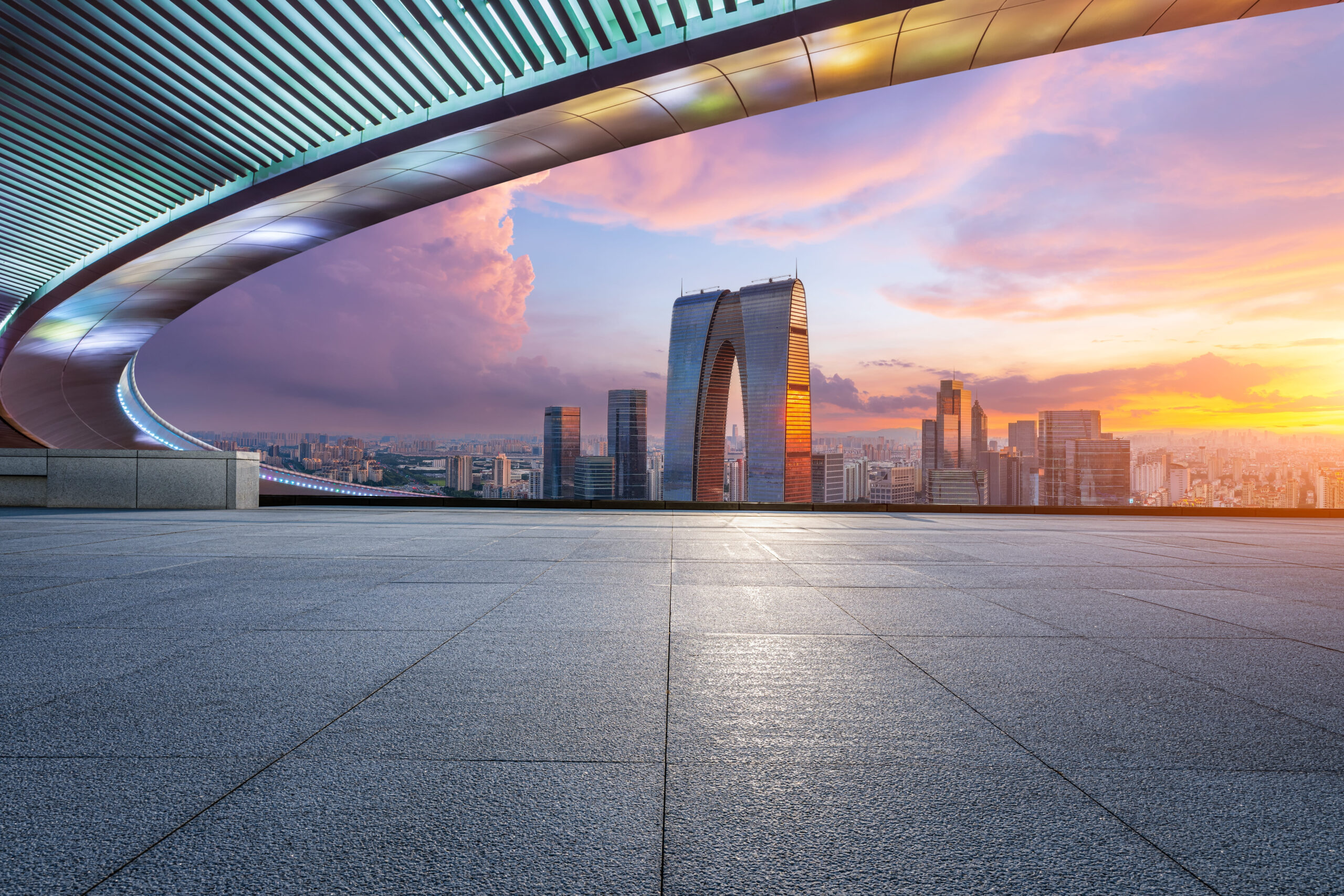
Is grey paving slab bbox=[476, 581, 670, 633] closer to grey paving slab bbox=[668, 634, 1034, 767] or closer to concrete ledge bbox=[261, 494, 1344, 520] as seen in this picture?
grey paving slab bbox=[668, 634, 1034, 767]

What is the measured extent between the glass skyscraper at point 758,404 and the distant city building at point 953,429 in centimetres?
2711

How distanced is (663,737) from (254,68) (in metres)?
18.7

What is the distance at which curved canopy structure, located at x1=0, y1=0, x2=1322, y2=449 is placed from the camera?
12656 millimetres

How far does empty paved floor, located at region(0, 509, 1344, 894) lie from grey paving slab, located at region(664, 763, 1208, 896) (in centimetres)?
1

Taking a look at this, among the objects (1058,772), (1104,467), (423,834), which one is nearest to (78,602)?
(423,834)

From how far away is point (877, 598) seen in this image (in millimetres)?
5961

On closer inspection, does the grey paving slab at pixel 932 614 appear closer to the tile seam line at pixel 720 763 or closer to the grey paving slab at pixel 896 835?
the tile seam line at pixel 720 763

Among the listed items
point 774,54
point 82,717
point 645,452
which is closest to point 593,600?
point 82,717

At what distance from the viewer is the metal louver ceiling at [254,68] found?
510 inches

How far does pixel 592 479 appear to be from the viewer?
131 meters

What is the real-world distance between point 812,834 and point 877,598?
4.11 metres

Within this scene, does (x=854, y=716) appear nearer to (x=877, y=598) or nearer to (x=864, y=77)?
(x=877, y=598)

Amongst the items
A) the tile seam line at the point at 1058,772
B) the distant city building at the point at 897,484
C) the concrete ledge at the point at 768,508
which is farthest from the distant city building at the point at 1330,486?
the distant city building at the point at 897,484

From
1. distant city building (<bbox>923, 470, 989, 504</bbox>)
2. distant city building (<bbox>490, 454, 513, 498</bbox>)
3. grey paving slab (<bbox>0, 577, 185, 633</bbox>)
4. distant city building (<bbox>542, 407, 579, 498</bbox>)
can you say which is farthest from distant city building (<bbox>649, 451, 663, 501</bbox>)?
grey paving slab (<bbox>0, 577, 185, 633</bbox>)
